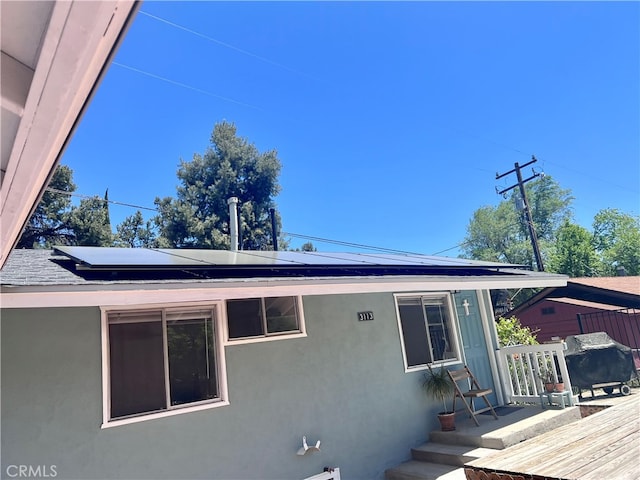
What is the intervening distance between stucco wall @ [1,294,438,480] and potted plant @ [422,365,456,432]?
0.60 feet

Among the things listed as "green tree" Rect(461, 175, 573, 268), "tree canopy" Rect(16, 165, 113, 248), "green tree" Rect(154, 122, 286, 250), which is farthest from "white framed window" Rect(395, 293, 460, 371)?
"green tree" Rect(461, 175, 573, 268)

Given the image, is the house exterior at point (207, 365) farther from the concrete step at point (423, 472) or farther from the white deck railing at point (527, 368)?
the white deck railing at point (527, 368)

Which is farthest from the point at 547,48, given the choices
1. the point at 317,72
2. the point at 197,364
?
the point at 197,364

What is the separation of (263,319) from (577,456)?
12.5 feet

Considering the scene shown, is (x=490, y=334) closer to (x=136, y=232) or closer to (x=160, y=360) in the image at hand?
(x=160, y=360)

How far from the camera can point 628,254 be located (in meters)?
28.3

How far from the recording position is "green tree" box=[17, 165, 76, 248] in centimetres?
1703

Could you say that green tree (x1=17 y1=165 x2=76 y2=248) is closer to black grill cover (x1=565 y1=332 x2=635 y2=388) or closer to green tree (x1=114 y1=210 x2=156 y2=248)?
green tree (x1=114 y1=210 x2=156 y2=248)

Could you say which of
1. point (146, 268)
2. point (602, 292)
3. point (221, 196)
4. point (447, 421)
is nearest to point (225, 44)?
point (146, 268)

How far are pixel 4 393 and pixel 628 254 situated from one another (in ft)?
113

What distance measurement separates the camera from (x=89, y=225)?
17.8m

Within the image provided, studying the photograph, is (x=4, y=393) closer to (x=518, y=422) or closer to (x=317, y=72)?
(x=518, y=422)

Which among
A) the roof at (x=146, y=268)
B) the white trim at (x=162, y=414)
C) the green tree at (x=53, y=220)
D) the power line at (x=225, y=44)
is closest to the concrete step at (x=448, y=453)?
the roof at (x=146, y=268)

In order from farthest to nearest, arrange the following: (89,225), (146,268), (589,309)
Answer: (89,225), (589,309), (146,268)
